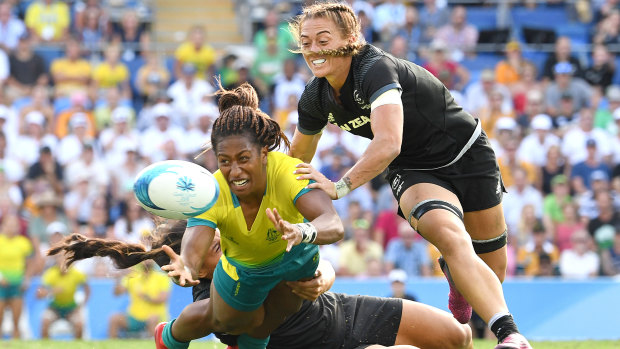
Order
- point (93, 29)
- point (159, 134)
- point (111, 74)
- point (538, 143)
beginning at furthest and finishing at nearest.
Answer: point (93, 29) < point (111, 74) < point (159, 134) < point (538, 143)

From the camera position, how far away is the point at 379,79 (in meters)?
5.22

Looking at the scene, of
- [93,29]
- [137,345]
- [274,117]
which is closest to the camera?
[137,345]

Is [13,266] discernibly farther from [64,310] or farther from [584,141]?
[584,141]

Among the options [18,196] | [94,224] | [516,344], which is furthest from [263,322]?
→ [18,196]

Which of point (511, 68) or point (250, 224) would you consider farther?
point (511, 68)

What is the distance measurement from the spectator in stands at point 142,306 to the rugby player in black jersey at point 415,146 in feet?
14.6

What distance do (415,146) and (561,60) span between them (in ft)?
29.4

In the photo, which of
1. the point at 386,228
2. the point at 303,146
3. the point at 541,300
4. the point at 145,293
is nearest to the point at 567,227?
the point at 541,300

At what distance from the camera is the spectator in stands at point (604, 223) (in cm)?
1130

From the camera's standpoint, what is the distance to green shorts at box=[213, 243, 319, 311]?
4906 millimetres

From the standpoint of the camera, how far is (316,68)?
542 centimetres

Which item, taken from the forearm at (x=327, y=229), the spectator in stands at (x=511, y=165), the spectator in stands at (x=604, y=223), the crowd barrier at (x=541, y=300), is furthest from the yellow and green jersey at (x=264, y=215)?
the spectator in stands at (x=511, y=165)

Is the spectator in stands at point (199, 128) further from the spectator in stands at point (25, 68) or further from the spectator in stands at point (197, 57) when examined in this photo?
the spectator in stands at point (25, 68)

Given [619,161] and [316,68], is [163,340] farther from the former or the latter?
[619,161]
